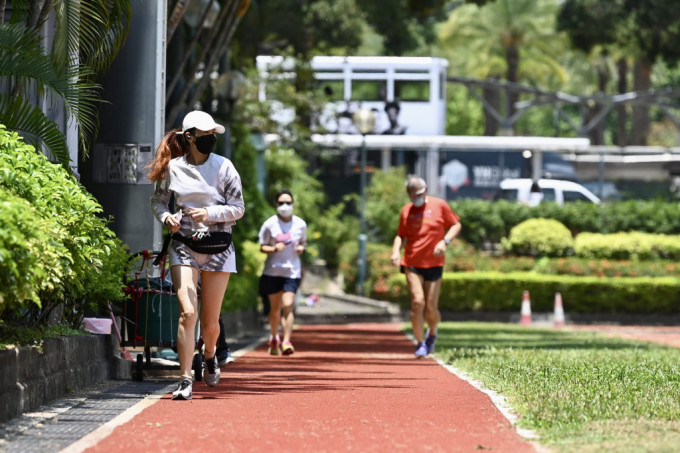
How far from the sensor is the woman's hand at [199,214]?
10.2 m

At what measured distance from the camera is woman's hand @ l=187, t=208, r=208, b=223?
1023cm

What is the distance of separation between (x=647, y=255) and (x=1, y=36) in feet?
79.3

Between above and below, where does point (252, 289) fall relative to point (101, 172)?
below

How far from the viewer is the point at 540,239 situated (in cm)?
3347

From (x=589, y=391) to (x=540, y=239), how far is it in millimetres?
23130

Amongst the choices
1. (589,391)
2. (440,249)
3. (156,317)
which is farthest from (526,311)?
(589,391)

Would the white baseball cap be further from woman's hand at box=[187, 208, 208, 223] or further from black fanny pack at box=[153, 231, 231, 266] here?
black fanny pack at box=[153, 231, 231, 266]

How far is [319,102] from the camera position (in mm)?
33312

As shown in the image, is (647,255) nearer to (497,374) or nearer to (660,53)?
(660,53)

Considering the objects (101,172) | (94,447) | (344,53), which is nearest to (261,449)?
(94,447)

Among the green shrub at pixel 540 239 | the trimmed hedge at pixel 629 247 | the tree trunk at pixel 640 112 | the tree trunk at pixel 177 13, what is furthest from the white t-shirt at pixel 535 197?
the tree trunk at pixel 640 112

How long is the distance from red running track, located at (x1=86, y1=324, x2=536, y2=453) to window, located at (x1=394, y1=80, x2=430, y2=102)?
29.8m

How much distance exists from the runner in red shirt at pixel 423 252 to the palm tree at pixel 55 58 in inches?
179

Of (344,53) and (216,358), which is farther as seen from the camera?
(344,53)
